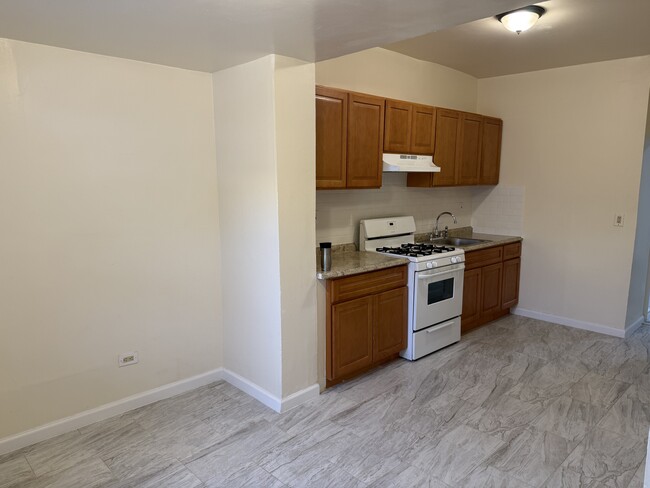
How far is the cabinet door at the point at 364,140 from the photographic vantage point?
3.46 metres

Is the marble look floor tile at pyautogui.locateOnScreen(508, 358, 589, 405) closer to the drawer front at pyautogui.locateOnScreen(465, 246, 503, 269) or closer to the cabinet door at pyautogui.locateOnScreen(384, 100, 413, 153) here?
the drawer front at pyautogui.locateOnScreen(465, 246, 503, 269)

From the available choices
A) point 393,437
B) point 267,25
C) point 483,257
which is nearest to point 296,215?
point 267,25

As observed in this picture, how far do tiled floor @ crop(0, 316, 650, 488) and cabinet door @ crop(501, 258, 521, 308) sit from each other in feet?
4.03

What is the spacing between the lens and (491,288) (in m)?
4.66

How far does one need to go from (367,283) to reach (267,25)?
1.92 m

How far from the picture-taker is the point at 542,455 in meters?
2.55

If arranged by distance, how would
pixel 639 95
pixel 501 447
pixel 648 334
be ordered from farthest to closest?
pixel 648 334, pixel 639 95, pixel 501 447

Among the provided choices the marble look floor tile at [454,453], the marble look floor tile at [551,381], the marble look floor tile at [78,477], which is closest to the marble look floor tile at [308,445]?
the marble look floor tile at [454,453]

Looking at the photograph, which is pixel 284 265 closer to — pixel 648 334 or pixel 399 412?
pixel 399 412

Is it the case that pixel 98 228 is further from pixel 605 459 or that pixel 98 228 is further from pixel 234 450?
pixel 605 459

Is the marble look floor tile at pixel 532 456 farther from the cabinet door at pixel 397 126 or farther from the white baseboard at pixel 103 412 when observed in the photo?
the cabinet door at pixel 397 126

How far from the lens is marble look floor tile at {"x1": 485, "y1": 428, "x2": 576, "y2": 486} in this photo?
2383mm

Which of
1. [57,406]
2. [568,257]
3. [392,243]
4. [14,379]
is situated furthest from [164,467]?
[568,257]

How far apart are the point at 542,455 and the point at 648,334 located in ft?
9.46
